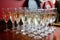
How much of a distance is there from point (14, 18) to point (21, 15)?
103 millimetres

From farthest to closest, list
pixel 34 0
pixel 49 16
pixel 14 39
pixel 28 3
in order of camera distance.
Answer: pixel 34 0 → pixel 28 3 → pixel 49 16 → pixel 14 39

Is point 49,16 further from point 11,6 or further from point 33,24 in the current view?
point 11,6

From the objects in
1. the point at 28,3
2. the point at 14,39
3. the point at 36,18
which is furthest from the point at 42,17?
the point at 28,3

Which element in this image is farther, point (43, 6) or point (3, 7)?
point (43, 6)

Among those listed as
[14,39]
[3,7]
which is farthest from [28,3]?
[14,39]

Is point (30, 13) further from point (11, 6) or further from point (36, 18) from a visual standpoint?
point (11, 6)

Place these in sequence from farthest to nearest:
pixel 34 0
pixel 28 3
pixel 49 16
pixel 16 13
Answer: pixel 34 0
pixel 28 3
pixel 49 16
pixel 16 13

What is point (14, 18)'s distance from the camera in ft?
5.79

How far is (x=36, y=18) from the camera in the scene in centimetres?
175

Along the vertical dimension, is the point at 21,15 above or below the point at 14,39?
above

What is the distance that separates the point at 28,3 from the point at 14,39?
6.07ft

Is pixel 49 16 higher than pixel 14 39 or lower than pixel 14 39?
higher

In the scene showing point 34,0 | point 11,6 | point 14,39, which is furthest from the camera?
point 34,0

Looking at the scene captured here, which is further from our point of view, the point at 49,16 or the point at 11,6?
the point at 11,6
